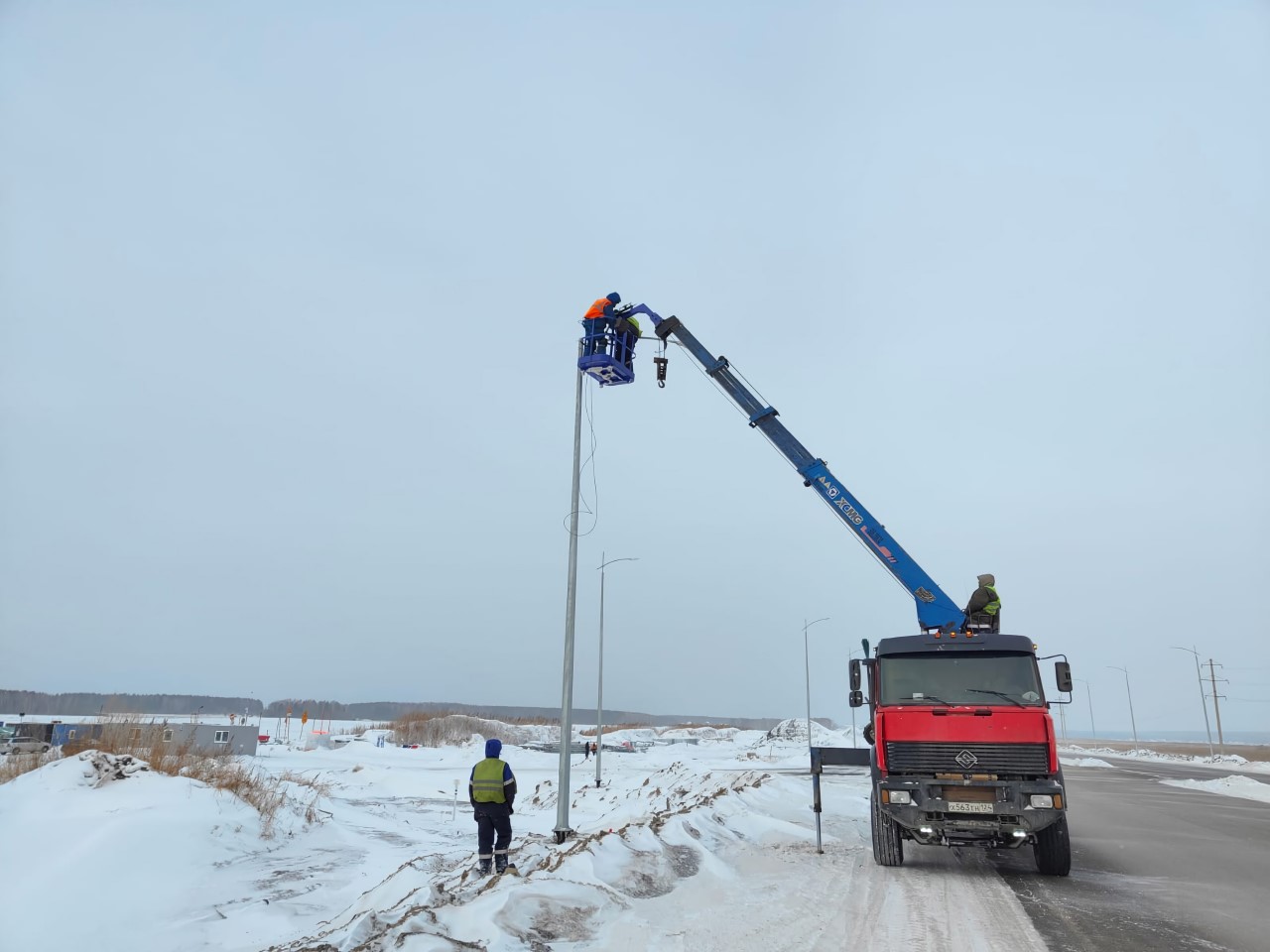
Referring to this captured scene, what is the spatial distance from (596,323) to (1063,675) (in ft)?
30.4

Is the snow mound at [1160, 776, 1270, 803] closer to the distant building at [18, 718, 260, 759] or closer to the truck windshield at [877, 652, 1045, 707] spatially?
the truck windshield at [877, 652, 1045, 707]

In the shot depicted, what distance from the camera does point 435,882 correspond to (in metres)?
8.08

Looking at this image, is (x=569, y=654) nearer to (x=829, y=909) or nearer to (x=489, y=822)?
(x=489, y=822)

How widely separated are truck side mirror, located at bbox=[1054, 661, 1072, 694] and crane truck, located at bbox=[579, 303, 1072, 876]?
14 millimetres

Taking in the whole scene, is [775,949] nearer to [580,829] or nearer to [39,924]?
[39,924]

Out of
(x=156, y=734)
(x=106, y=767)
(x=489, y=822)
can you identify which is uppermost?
(x=156, y=734)

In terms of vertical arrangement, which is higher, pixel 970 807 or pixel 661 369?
pixel 661 369

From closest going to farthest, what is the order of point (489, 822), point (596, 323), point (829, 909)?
point (829, 909) → point (489, 822) → point (596, 323)

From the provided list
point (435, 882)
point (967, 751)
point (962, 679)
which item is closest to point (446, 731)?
point (435, 882)

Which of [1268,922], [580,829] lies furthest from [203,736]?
[1268,922]

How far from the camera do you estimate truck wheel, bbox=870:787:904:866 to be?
989 cm

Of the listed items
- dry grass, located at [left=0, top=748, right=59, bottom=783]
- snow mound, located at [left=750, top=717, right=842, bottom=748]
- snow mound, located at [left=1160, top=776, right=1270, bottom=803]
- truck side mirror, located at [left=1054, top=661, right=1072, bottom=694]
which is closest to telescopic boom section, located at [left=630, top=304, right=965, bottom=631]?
truck side mirror, located at [left=1054, top=661, right=1072, bottom=694]

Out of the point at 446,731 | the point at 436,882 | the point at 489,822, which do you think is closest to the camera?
the point at 436,882

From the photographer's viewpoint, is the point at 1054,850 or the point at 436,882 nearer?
the point at 436,882
